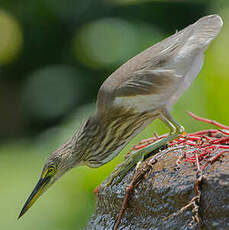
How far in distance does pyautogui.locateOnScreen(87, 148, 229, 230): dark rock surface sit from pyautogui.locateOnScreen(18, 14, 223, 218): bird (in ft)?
1.09

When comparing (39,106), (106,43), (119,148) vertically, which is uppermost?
(119,148)

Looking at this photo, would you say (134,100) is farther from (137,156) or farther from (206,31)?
(206,31)

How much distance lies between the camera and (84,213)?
4.29 metres

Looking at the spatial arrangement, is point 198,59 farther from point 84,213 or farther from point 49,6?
point 49,6

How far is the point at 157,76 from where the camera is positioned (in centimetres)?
301

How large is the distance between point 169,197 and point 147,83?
823 millimetres

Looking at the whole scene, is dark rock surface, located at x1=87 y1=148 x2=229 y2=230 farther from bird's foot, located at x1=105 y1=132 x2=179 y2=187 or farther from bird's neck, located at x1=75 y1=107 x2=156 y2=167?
bird's neck, located at x1=75 y1=107 x2=156 y2=167

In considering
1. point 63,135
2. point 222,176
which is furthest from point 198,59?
point 63,135

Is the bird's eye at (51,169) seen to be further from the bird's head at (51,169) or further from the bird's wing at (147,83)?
the bird's wing at (147,83)

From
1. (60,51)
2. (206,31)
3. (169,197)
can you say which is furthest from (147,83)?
(60,51)

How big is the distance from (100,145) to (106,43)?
366cm

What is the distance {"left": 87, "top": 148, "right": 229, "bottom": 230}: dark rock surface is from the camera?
2.21 m

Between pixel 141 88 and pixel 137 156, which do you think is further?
pixel 141 88

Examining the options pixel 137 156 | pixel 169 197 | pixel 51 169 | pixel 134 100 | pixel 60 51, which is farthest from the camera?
pixel 60 51
